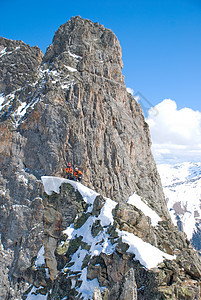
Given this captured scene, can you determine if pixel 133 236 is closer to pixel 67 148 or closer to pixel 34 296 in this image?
pixel 34 296

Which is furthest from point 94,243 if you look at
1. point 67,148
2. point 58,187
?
point 67,148

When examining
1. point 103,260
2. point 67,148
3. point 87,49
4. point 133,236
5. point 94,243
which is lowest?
point 103,260

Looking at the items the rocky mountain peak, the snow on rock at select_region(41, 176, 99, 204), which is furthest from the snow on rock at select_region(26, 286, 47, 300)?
the rocky mountain peak

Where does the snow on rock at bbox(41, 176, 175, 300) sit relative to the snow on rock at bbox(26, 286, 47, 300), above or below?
above

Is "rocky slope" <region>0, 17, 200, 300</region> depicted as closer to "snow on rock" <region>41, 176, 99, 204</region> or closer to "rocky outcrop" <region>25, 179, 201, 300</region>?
"rocky outcrop" <region>25, 179, 201, 300</region>

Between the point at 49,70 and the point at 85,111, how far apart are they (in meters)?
10.8

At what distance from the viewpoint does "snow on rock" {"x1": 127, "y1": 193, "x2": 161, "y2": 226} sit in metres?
38.4

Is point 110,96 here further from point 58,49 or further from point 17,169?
point 17,169

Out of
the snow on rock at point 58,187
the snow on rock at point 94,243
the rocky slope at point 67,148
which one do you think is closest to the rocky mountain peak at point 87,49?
the rocky slope at point 67,148

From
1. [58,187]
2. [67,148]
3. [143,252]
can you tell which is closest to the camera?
[143,252]

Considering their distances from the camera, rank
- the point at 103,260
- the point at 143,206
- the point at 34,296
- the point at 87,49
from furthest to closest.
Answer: the point at 87,49 → the point at 143,206 → the point at 34,296 → the point at 103,260

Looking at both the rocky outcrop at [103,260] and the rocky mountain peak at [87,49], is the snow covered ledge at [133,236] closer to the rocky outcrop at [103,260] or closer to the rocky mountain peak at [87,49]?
the rocky outcrop at [103,260]

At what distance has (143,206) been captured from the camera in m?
40.1

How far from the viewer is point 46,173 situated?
138 ft
